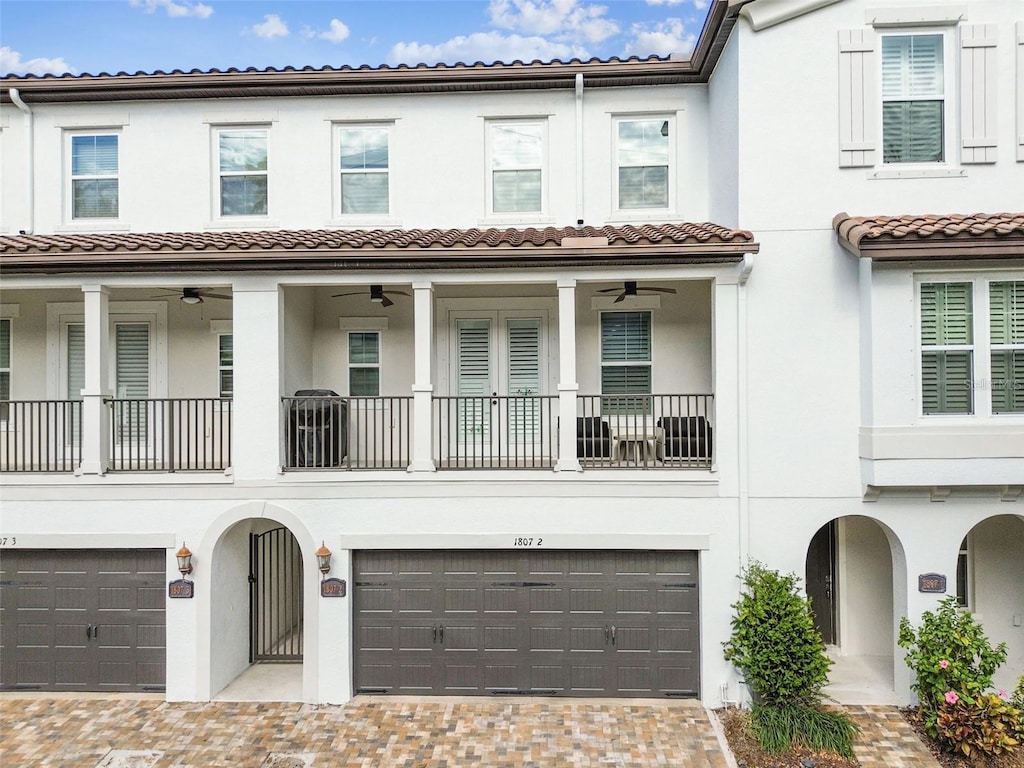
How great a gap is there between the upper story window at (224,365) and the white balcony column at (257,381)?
199cm

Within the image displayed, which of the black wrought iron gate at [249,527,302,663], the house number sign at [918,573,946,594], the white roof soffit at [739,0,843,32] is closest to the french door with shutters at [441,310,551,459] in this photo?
A: the black wrought iron gate at [249,527,302,663]

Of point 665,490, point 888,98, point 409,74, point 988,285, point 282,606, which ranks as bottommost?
point 282,606

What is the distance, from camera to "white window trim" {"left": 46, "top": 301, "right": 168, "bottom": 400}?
32.4 ft

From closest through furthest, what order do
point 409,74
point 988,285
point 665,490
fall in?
1. point 988,285
2. point 665,490
3. point 409,74

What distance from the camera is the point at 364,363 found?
10.1 m

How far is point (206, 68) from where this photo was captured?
9711 millimetres

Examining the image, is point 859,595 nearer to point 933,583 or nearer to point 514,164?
point 933,583

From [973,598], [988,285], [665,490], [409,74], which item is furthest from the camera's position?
[409,74]

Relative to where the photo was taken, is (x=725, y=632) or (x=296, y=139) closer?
(x=725, y=632)

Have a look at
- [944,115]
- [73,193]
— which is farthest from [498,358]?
[73,193]

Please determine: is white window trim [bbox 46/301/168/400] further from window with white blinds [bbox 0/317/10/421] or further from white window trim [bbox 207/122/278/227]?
white window trim [bbox 207/122/278/227]

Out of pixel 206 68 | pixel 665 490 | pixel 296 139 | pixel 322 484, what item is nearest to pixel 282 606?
pixel 322 484

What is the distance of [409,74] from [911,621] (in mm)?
10503

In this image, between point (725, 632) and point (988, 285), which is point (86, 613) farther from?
point (988, 285)
